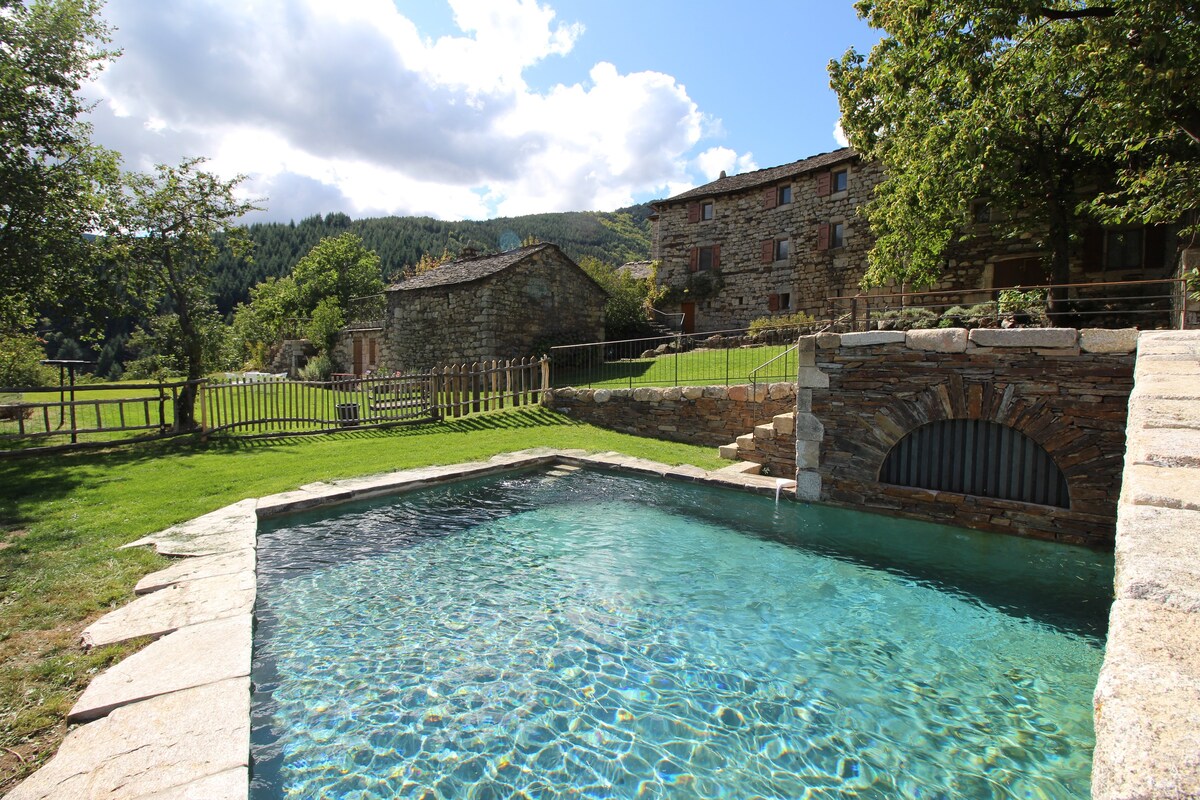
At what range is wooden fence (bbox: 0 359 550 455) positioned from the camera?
36.6ft

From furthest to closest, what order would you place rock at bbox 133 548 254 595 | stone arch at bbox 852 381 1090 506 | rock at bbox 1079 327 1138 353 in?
1. stone arch at bbox 852 381 1090 506
2. rock at bbox 1079 327 1138 353
3. rock at bbox 133 548 254 595

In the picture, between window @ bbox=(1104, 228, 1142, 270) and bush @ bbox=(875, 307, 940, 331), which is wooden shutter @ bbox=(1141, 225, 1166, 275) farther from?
bush @ bbox=(875, 307, 940, 331)

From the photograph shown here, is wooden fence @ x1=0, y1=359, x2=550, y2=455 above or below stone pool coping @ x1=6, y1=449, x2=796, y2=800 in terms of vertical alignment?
above

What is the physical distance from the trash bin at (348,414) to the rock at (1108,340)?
535 inches

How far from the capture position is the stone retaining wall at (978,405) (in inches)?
263

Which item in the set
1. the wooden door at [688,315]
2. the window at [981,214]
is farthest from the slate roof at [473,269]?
the window at [981,214]

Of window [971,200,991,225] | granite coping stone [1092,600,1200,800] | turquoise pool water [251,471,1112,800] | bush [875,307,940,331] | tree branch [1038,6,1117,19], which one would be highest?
tree branch [1038,6,1117,19]

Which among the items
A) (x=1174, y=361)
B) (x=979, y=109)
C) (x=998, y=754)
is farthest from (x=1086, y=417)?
(x=979, y=109)

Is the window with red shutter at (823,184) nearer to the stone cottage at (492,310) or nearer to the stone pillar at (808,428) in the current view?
the stone cottage at (492,310)

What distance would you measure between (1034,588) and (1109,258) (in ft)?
50.8

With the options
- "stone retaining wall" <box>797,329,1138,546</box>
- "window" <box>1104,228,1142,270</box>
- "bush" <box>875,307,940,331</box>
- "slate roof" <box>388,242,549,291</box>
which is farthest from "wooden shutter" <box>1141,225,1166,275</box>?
"slate roof" <box>388,242,549,291</box>

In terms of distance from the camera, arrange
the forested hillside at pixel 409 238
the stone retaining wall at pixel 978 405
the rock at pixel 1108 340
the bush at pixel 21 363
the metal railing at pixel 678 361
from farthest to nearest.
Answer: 1. the forested hillside at pixel 409 238
2. the metal railing at pixel 678 361
3. the bush at pixel 21 363
4. the stone retaining wall at pixel 978 405
5. the rock at pixel 1108 340

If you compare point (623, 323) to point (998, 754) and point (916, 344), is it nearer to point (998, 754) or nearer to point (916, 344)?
point (916, 344)

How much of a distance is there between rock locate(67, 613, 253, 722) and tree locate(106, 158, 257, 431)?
1029cm
